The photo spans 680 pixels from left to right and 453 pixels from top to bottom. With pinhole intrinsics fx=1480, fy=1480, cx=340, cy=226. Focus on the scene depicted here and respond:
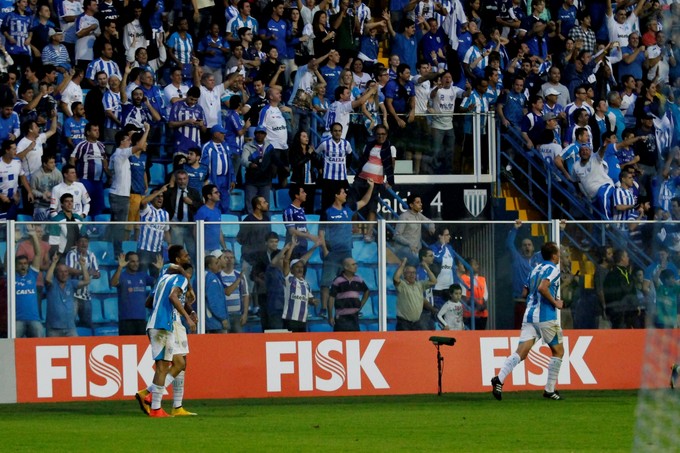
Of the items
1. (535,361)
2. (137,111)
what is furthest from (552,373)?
(137,111)

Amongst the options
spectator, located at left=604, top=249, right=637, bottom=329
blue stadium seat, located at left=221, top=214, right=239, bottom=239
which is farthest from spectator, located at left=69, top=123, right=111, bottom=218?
spectator, located at left=604, top=249, right=637, bottom=329

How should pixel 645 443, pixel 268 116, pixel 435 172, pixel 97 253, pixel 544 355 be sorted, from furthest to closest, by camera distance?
1. pixel 435 172
2. pixel 268 116
3. pixel 544 355
4. pixel 97 253
5. pixel 645 443

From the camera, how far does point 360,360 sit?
71.5 feet

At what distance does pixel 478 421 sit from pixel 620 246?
6753 millimetres

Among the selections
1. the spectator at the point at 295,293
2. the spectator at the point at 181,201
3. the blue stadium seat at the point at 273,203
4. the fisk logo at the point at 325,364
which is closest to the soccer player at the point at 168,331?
the fisk logo at the point at 325,364

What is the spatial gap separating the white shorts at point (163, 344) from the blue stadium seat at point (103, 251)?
3.11 metres

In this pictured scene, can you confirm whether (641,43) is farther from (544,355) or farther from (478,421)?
(478,421)

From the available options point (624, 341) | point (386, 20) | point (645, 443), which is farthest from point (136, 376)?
point (386, 20)

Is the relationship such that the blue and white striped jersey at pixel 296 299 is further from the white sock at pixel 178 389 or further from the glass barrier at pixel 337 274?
the white sock at pixel 178 389

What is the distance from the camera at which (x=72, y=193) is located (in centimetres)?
2267

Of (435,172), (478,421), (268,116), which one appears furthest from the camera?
(435,172)

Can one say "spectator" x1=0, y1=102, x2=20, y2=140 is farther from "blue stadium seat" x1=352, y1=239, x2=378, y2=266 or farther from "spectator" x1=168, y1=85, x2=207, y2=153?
"blue stadium seat" x1=352, y1=239, x2=378, y2=266

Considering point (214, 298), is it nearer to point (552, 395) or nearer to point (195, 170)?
point (195, 170)

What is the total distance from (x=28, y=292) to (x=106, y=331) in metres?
1.22
